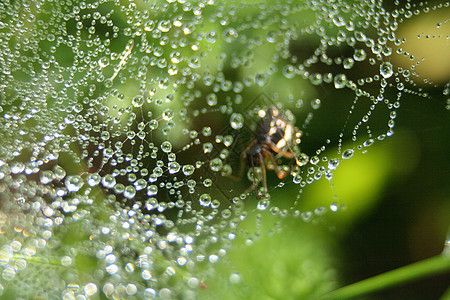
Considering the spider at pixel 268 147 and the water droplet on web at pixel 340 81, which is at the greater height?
the water droplet on web at pixel 340 81

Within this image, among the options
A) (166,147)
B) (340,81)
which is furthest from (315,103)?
(166,147)

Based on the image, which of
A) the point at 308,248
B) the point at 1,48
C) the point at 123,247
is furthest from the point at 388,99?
the point at 1,48

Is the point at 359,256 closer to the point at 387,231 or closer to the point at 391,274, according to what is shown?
the point at 387,231

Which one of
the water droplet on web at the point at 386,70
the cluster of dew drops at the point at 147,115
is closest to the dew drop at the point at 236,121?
the cluster of dew drops at the point at 147,115

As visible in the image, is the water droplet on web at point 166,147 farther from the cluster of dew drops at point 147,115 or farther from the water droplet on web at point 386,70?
the water droplet on web at point 386,70

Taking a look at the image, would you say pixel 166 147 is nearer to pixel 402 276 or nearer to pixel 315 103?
pixel 315 103
